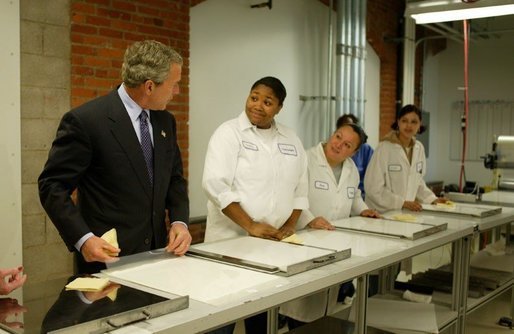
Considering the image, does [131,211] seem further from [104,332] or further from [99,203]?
[104,332]

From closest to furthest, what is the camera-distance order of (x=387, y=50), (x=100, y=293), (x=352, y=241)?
(x=100, y=293)
(x=352, y=241)
(x=387, y=50)

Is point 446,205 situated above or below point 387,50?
below

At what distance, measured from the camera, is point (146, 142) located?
6.09ft

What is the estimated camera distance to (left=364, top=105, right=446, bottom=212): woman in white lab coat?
11.6ft

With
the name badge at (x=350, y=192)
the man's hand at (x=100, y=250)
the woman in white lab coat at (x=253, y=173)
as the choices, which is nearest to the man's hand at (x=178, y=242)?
the man's hand at (x=100, y=250)

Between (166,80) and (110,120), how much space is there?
0.22m

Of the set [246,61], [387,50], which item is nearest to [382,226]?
[246,61]

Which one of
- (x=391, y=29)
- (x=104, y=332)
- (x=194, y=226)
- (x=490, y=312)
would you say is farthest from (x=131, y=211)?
(x=391, y=29)

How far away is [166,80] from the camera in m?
1.76

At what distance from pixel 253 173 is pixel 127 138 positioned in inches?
28.4

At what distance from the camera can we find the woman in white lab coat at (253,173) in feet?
7.51

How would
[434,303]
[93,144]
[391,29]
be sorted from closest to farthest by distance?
[93,144] → [434,303] → [391,29]

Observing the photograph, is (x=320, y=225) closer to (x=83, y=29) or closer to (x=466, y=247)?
(x=466, y=247)

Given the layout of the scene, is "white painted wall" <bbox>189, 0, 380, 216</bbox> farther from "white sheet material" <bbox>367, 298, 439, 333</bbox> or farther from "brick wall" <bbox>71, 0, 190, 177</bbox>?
"white sheet material" <bbox>367, 298, 439, 333</bbox>
